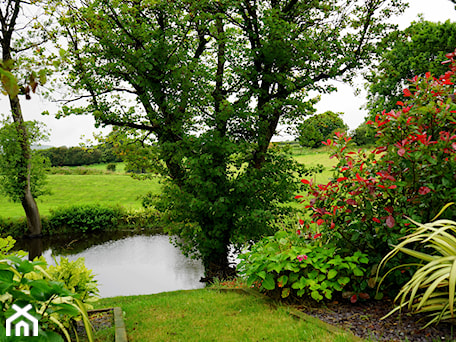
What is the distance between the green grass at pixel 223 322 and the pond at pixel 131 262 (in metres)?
5.74

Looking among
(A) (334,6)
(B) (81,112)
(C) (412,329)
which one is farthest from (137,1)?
(C) (412,329)

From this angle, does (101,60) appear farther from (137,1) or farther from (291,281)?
(291,281)

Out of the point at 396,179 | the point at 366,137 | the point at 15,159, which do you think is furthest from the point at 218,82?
the point at 366,137

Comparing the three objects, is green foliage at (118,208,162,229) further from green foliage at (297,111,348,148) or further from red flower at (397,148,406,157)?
red flower at (397,148,406,157)

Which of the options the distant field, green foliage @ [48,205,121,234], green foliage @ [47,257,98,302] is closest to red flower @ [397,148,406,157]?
green foliage @ [47,257,98,302]

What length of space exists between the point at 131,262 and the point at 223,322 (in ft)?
34.5

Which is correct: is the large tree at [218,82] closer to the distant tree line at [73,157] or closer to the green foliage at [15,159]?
the green foliage at [15,159]

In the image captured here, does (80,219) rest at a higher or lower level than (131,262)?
higher

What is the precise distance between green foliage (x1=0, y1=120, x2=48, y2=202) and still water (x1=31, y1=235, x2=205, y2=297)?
3390mm

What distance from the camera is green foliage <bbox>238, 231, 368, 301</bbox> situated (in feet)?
11.5

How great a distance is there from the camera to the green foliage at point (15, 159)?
14.6 m

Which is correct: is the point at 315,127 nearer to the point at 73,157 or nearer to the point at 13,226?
the point at 13,226

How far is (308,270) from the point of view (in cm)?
376

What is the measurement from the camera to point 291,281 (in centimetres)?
372
